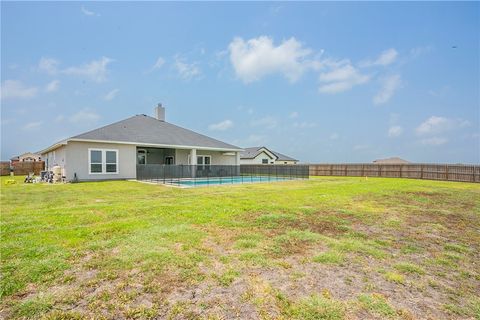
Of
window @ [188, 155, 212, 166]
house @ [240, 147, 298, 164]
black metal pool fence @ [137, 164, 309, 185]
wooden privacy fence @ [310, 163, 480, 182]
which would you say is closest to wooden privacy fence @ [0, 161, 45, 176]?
window @ [188, 155, 212, 166]

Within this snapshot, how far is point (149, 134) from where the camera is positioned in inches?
835

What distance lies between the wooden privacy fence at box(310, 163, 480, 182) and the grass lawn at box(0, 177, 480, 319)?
19.4 meters

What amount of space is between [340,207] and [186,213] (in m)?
4.80

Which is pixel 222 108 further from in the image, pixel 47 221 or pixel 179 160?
pixel 47 221

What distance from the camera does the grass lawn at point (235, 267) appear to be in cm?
251

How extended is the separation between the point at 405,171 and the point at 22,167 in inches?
1600

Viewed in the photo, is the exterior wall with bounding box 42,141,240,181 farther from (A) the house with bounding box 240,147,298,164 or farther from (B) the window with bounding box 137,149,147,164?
(A) the house with bounding box 240,147,298,164

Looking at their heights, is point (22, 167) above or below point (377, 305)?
above

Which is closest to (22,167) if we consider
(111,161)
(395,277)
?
(111,161)

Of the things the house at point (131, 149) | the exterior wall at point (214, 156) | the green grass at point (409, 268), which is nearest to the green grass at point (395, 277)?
the green grass at point (409, 268)

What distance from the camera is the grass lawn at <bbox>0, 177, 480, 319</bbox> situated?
2506 mm

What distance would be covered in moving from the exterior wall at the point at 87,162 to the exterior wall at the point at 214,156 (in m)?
4.47

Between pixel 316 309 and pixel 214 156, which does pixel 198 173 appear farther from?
pixel 316 309

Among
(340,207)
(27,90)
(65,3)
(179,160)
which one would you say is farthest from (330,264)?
(27,90)
